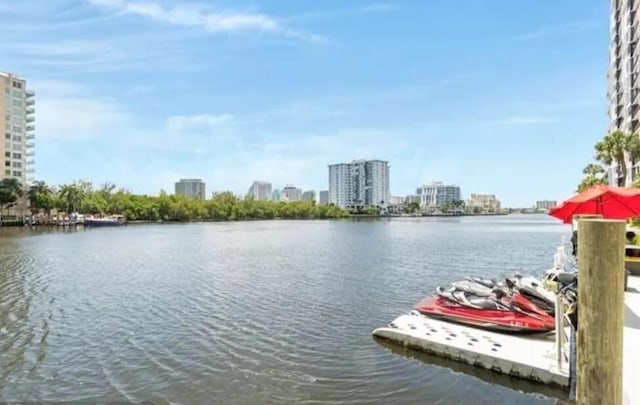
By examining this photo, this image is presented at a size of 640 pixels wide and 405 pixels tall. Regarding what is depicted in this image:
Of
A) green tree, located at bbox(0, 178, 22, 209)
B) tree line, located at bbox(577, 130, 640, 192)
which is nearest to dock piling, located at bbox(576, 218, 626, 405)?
tree line, located at bbox(577, 130, 640, 192)

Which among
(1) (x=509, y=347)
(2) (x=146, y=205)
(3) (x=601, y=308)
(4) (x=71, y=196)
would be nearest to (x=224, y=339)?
(1) (x=509, y=347)

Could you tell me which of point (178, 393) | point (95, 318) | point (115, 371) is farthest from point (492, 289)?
point (95, 318)

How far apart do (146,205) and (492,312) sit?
114877 millimetres

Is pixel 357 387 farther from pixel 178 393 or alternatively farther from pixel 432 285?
pixel 432 285

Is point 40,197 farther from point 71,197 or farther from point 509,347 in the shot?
point 509,347

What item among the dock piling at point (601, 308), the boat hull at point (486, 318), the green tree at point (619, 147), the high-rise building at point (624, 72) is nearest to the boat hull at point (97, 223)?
the green tree at point (619, 147)

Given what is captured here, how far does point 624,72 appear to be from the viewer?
230 ft

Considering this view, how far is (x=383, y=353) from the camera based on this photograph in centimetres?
1038

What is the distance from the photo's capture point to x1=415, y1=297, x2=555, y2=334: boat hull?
980cm

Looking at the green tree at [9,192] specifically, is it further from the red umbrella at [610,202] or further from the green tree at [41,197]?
the red umbrella at [610,202]

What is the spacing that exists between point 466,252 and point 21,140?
10655 cm

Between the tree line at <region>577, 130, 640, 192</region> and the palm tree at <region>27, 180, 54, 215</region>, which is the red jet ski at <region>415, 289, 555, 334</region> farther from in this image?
the palm tree at <region>27, 180, 54, 215</region>

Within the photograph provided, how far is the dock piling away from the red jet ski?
570cm

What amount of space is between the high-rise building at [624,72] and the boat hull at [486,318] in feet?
175
